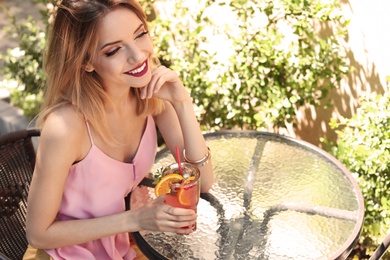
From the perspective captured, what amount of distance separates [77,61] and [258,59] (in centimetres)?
138

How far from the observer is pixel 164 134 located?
218cm

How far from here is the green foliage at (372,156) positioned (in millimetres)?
2559

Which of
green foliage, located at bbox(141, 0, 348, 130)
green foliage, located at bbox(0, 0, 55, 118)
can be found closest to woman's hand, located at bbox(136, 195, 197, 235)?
green foliage, located at bbox(141, 0, 348, 130)

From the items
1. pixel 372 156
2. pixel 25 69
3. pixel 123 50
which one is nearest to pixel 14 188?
pixel 123 50

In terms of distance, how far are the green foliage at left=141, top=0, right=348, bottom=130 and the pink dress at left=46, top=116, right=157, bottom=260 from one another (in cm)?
115

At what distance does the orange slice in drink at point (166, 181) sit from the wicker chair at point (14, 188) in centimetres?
68

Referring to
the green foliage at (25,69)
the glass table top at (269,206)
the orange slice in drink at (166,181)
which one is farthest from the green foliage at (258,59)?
the orange slice in drink at (166,181)

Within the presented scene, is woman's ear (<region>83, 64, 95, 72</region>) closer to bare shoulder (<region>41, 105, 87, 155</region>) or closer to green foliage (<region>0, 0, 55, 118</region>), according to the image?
bare shoulder (<region>41, 105, 87, 155</region>)

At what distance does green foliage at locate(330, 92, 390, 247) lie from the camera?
2559 mm

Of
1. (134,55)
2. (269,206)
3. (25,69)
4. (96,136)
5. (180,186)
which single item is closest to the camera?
(180,186)

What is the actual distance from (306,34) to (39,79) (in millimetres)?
1773

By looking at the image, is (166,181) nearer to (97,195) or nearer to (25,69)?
(97,195)

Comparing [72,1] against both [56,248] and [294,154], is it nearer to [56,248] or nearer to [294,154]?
[56,248]

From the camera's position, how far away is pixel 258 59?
2.95 metres
